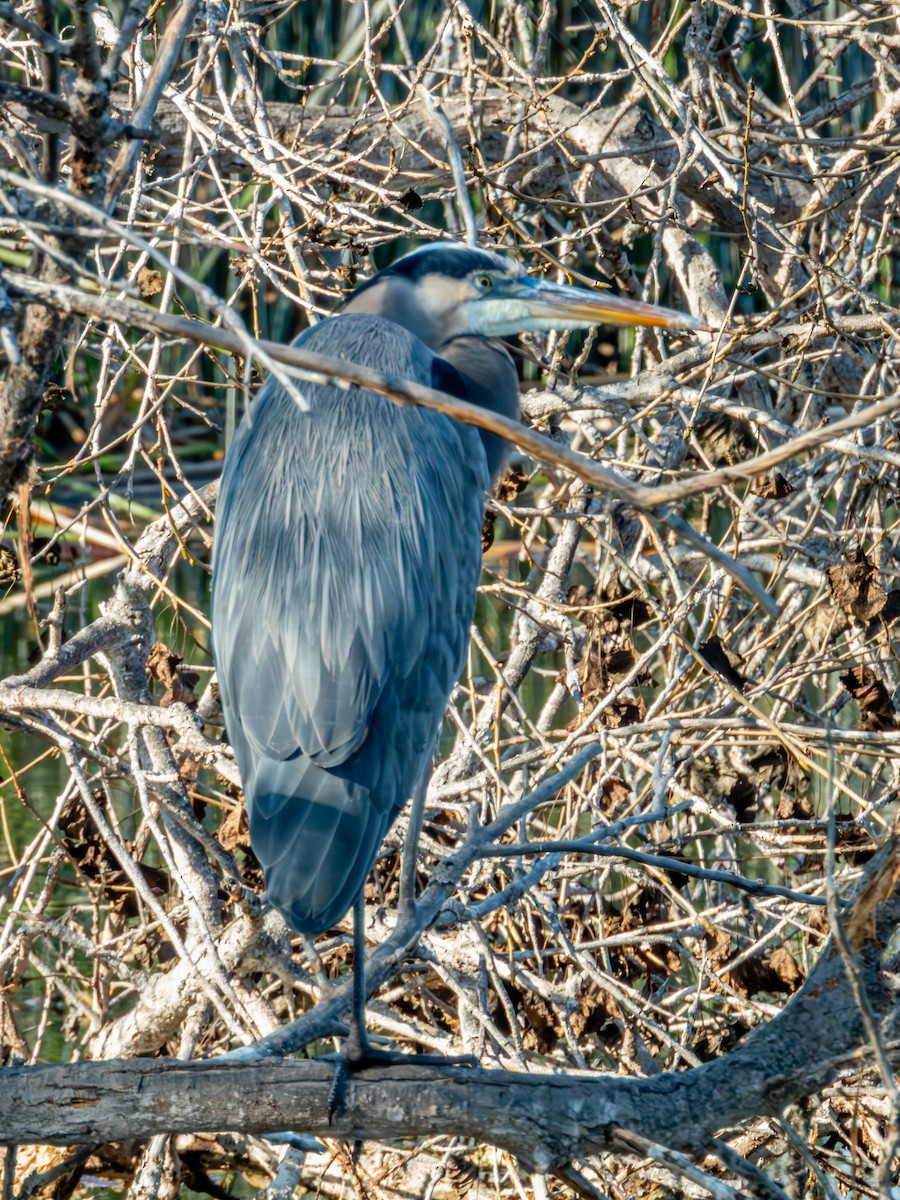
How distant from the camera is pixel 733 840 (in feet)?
11.8

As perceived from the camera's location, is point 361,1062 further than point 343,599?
No

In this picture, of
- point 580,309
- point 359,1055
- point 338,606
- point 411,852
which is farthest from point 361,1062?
point 580,309

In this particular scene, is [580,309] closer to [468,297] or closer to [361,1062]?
[468,297]

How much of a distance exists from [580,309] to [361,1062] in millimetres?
1483

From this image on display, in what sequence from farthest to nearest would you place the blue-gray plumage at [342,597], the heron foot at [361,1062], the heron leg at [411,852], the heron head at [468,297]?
the heron head at [468,297], the heron leg at [411,852], the blue-gray plumage at [342,597], the heron foot at [361,1062]

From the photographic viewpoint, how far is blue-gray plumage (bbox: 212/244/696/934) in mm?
2164

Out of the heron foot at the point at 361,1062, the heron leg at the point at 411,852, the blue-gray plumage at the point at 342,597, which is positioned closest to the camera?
the heron foot at the point at 361,1062

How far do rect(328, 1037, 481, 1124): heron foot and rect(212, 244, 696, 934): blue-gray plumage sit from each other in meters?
0.20

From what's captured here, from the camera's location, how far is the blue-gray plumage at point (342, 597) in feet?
7.10

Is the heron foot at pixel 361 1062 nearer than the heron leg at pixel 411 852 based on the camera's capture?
Yes

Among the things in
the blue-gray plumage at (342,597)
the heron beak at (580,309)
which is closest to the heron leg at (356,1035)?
the blue-gray plumage at (342,597)

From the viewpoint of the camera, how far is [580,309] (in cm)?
280

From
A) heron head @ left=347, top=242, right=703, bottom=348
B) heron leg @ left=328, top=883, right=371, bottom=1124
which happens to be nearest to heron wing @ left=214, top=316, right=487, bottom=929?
heron leg @ left=328, top=883, right=371, bottom=1124

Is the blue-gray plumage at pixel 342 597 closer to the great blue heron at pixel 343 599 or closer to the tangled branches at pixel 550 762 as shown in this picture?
the great blue heron at pixel 343 599
